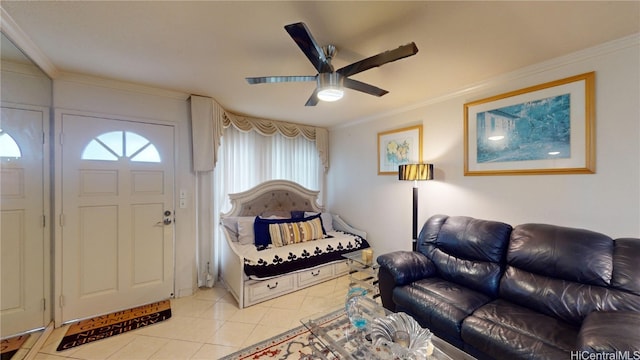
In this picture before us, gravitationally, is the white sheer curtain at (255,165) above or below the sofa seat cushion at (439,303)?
above

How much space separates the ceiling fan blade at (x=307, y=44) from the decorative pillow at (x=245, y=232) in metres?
2.32

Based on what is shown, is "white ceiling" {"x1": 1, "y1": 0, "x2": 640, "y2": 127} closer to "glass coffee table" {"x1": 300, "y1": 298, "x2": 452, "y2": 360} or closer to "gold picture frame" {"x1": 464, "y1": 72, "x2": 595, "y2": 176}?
"gold picture frame" {"x1": 464, "y1": 72, "x2": 595, "y2": 176}

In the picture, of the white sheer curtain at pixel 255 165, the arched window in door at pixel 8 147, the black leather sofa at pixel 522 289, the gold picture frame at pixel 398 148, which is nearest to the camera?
the black leather sofa at pixel 522 289

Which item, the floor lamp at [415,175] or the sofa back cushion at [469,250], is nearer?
the sofa back cushion at [469,250]

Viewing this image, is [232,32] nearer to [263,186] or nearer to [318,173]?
[263,186]

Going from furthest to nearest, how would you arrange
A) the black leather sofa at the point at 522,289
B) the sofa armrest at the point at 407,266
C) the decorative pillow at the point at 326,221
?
the decorative pillow at the point at 326,221 → the sofa armrest at the point at 407,266 → the black leather sofa at the point at 522,289

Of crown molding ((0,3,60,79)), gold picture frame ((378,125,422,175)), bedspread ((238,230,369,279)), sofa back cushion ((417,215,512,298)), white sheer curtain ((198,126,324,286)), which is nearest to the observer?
crown molding ((0,3,60,79))

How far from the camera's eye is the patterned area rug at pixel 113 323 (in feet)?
7.00

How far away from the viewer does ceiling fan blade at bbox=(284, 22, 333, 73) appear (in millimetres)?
1287

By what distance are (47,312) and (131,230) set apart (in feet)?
2.98

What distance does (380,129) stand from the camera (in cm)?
367

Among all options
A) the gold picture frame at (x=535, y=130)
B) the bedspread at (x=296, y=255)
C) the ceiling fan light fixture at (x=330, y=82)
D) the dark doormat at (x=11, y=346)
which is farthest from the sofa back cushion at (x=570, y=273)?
the dark doormat at (x=11, y=346)

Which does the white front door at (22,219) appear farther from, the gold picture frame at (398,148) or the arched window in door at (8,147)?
the gold picture frame at (398,148)

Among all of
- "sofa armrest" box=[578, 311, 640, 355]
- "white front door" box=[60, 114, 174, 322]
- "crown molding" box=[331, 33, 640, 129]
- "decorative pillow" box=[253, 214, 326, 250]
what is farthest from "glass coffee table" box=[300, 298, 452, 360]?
"crown molding" box=[331, 33, 640, 129]
